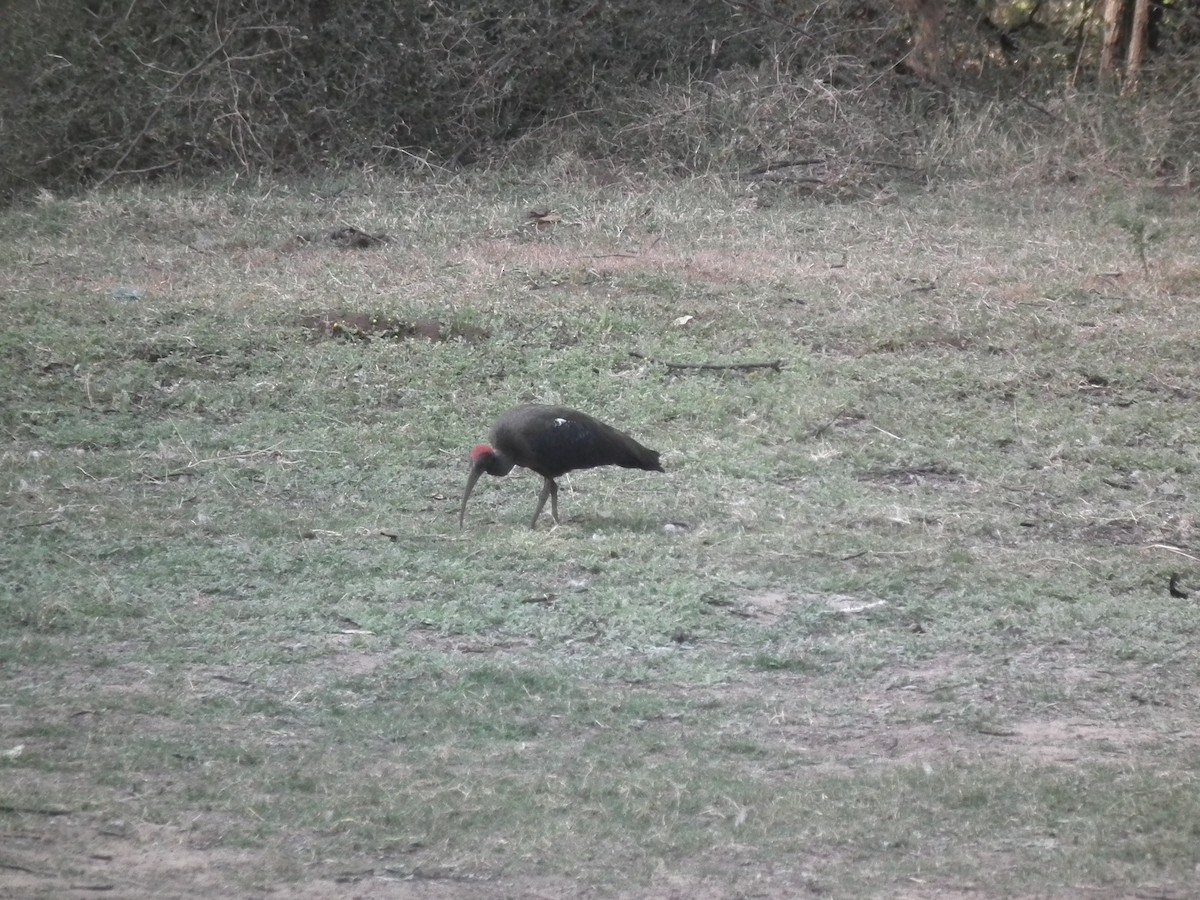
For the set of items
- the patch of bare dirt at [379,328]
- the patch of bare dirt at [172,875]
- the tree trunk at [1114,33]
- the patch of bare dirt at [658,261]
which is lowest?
the patch of bare dirt at [379,328]

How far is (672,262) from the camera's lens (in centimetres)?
1183

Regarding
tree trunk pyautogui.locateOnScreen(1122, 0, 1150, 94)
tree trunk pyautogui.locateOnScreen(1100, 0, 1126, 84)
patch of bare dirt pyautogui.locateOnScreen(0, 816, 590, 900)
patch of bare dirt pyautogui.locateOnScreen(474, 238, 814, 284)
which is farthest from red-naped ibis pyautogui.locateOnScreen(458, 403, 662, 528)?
tree trunk pyautogui.locateOnScreen(1100, 0, 1126, 84)

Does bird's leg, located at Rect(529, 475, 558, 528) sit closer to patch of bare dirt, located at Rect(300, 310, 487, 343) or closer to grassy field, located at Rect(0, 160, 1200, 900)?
grassy field, located at Rect(0, 160, 1200, 900)

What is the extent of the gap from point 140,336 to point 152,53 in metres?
6.51

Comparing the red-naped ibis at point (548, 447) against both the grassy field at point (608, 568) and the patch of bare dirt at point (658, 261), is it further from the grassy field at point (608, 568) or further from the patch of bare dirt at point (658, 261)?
the patch of bare dirt at point (658, 261)

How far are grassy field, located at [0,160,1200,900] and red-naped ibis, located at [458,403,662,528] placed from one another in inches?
11.1

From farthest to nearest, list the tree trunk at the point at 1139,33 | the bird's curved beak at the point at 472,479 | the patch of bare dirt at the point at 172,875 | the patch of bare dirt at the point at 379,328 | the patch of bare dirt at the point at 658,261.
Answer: the tree trunk at the point at 1139,33 < the patch of bare dirt at the point at 658,261 < the patch of bare dirt at the point at 379,328 < the bird's curved beak at the point at 472,479 < the patch of bare dirt at the point at 172,875

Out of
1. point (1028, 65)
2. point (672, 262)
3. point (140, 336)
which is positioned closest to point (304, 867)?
point (140, 336)

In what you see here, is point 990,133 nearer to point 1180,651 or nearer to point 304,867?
point 1180,651

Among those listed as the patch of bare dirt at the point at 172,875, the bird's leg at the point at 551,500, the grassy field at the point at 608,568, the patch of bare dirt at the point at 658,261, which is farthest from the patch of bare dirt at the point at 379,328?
the patch of bare dirt at the point at 172,875

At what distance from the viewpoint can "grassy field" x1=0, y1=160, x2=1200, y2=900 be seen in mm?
4211

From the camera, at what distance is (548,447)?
22.7 ft

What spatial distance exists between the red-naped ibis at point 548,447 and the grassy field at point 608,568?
11.1 inches

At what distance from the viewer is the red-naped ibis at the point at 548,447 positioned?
6.91 m
